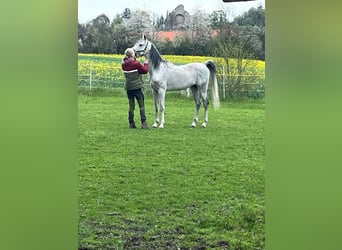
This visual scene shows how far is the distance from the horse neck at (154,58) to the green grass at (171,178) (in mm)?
221

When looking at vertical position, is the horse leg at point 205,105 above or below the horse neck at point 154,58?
below

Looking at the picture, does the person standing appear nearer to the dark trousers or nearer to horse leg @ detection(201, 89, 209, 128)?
the dark trousers

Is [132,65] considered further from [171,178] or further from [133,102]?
[171,178]

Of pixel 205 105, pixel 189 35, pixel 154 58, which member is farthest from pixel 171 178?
pixel 189 35

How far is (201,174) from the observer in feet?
9.86

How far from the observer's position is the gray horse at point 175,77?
10.0ft

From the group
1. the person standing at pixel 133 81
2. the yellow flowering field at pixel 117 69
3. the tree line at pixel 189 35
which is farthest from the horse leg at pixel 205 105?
the person standing at pixel 133 81

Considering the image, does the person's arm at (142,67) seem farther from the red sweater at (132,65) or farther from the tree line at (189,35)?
the tree line at (189,35)

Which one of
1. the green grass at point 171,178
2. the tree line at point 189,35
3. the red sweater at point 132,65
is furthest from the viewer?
the red sweater at point 132,65
